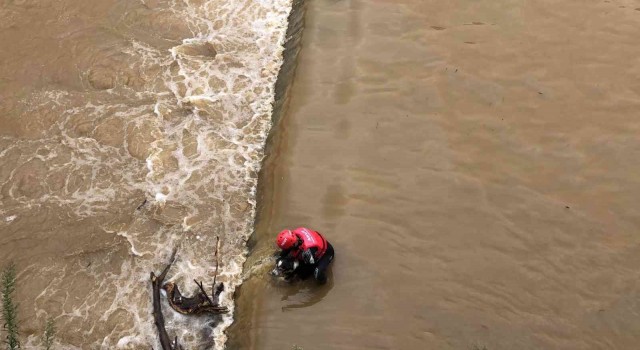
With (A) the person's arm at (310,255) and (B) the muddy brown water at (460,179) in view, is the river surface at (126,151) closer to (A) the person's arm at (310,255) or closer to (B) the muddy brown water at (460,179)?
(B) the muddy brown water at (460,179)

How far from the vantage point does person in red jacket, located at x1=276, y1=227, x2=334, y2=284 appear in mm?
6566

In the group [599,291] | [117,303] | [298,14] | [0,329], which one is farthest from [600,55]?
[0,329]

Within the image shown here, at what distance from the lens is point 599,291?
6410 mm

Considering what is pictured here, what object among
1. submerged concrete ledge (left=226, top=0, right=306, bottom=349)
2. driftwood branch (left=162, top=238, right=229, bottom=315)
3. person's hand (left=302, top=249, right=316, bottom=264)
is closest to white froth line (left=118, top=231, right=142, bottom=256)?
driftwood branch (left=162, top=238, right=229, bottom=315)

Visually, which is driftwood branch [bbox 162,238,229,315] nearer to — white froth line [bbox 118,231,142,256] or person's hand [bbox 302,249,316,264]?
white froth line [bbox 118,231,142,256]

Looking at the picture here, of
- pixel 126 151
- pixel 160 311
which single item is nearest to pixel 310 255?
pixel 160 311

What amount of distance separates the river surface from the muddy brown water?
2.58 feet

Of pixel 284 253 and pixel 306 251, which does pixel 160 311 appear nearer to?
pixel 284 253

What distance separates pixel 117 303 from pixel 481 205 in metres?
4.95

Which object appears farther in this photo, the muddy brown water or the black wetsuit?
the black wetsuit

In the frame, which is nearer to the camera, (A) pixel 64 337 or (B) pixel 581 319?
(B) pixel 581 319

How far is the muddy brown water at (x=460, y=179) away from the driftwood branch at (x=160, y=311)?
30.6 inches

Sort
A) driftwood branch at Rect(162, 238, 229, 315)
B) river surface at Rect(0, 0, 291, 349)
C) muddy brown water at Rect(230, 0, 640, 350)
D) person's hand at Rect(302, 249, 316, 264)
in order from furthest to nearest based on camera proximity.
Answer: river surface at Rect(0, 0, 291, 349) < driftwood branch at Rect(162, 238, 229, 315) < person's hand at Rect(302, 249, 316, 264) < muddy brown water at Rect(230, 0, 640, 350)

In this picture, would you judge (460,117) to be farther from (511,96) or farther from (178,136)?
(178,136)
